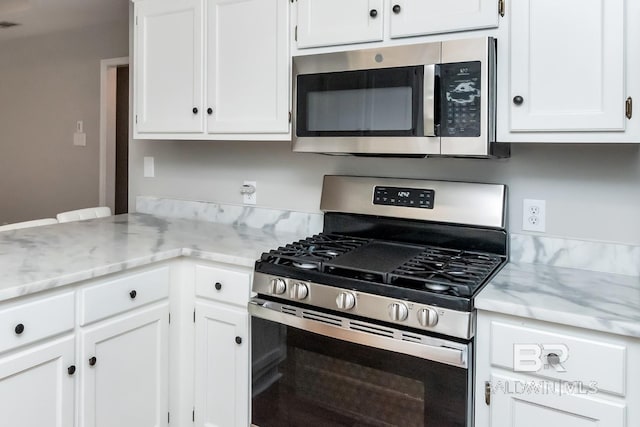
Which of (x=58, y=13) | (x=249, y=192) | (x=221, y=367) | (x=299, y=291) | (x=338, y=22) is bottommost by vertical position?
(x=221, y=367)

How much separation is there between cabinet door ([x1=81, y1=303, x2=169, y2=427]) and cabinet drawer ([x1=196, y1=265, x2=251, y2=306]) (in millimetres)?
173

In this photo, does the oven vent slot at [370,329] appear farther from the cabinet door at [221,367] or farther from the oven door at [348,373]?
the cabinet door at [221,367]

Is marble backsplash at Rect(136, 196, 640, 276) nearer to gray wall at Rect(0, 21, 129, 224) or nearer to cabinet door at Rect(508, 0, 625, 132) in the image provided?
cabinet door at Rect(508, 0, 625, 132)

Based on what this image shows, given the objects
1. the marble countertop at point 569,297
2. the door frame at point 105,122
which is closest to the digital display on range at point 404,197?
the marble countertop at point 569,297

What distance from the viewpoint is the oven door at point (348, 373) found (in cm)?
141

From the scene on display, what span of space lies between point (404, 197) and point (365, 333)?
Result: 0.70 metres

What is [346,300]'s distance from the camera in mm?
1541

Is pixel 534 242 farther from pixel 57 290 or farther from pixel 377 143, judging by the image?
pixel 57 290

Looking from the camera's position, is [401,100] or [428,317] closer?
[428,317]

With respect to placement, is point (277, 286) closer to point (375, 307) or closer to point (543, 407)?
point (375, 307)

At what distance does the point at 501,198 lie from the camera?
1.84 metres

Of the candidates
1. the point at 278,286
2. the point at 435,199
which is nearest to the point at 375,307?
the point at 278,286

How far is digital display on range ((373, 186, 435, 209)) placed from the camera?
1983 mm

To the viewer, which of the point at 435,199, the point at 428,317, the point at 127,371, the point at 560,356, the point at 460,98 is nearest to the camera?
the point at 560,356
